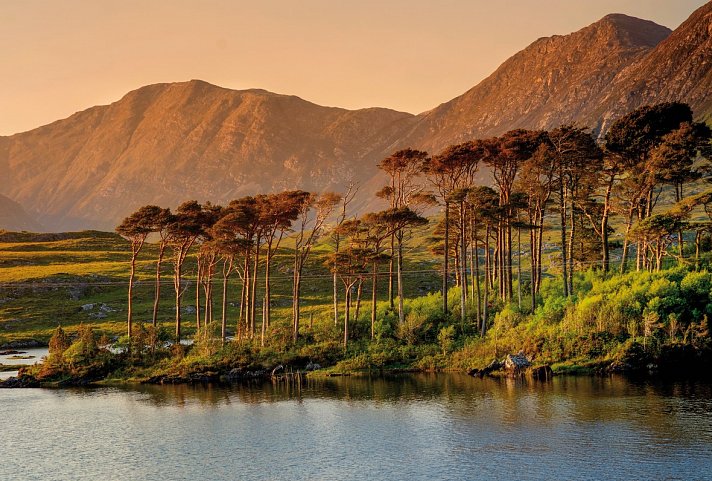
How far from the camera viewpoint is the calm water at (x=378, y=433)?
1735 inches

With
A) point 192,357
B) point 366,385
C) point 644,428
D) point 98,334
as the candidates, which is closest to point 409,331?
point 366,385

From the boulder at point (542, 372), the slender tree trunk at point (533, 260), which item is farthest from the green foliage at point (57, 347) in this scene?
the slender tree trunk at point (533, 260)

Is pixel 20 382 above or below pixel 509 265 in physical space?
below

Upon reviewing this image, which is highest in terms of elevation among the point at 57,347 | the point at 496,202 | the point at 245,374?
the point at 496,202

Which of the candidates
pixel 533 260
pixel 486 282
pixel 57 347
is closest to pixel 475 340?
pixel 486 282

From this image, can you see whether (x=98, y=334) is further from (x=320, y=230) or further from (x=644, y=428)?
(x=644, y=428)

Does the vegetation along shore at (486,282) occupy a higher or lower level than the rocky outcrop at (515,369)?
higher

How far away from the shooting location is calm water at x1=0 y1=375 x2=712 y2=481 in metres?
44.1

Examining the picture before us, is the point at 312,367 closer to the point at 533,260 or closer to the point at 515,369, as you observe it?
the point at 515,369

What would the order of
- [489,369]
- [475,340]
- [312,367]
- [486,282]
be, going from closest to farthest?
[489,369] < [475,340] < [486,282] < [312,367]

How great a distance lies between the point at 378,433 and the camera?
176 ft

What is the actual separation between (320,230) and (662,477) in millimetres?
65287

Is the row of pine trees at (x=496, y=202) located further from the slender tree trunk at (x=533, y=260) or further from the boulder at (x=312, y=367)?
the boulder at (x=312, y=367)

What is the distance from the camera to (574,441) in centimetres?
4759
